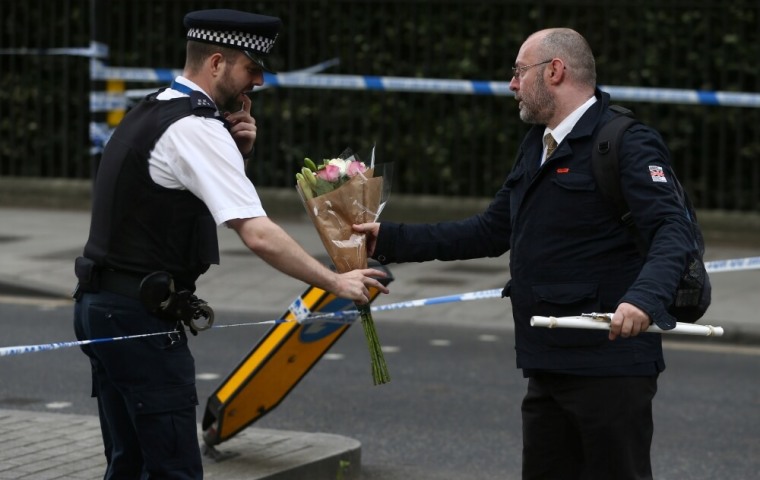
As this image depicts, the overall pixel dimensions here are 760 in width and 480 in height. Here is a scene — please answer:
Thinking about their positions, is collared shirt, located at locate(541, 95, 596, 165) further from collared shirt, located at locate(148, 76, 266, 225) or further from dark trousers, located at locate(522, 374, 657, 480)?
collared shirt, located at locate(148, 76, 266, 225)

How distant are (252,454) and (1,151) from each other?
11.6 m

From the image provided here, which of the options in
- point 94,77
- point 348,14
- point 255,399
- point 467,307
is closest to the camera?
point 255,399

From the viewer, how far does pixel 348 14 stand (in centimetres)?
1531

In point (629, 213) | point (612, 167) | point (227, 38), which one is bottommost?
point (629, 213)

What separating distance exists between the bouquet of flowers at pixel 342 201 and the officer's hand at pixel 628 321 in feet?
2.93

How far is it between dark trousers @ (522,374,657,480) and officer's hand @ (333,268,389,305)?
1.93ft

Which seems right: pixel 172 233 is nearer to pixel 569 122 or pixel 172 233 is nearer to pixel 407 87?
pixel 569 122

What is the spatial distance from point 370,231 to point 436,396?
3500mm

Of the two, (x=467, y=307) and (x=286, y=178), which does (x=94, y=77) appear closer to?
(x=286, y=178)

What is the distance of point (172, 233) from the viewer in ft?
14.2

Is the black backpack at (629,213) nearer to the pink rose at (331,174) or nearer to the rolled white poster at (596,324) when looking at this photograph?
the rolled white poster at (596,324)

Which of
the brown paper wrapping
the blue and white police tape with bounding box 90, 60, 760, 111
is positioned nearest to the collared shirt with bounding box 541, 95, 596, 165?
the brown paper wrapping

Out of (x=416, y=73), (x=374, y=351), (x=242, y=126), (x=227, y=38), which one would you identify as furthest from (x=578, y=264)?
(x=416, y=73)

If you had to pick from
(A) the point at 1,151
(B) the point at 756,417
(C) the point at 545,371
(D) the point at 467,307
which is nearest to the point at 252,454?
(C) the point at 545,371
